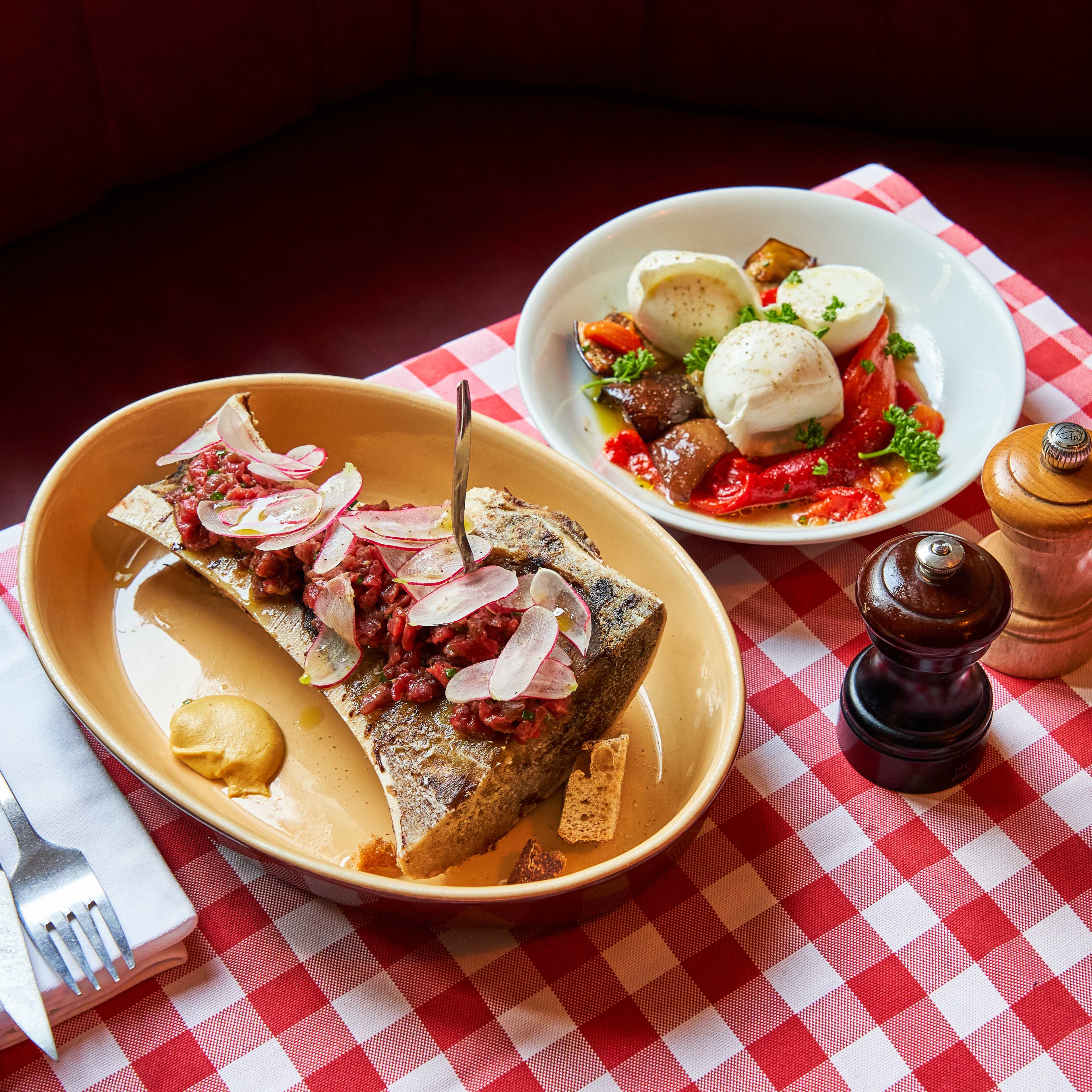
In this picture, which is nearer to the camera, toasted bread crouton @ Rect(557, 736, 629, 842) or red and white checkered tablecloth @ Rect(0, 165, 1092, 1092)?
red and white checkered tablecloth @ Rect(0, 165, 1092, 1092)

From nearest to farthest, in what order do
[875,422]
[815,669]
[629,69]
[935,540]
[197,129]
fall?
[935,540], [815,669], [875,422], [197,129], [629,69]

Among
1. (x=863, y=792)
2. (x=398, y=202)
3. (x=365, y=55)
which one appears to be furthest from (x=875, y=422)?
(x=365, y=55)

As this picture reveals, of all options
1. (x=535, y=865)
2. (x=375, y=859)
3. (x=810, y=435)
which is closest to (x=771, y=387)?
(x=810, y=435)

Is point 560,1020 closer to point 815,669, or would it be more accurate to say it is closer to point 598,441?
point 815,669

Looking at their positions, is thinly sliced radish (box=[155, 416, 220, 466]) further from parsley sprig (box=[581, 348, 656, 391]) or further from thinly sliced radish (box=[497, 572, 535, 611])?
parsley sprig (box=[581, 348, 656, 391])

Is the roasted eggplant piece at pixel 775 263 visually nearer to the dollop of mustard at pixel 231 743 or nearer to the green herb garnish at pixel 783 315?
the green herb garnish at pixel 783 315

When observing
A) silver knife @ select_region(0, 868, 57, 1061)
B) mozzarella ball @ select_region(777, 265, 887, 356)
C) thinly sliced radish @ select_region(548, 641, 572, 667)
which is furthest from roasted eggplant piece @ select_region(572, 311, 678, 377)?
silver knife @ select_region(0, 868, 57, 1061)
